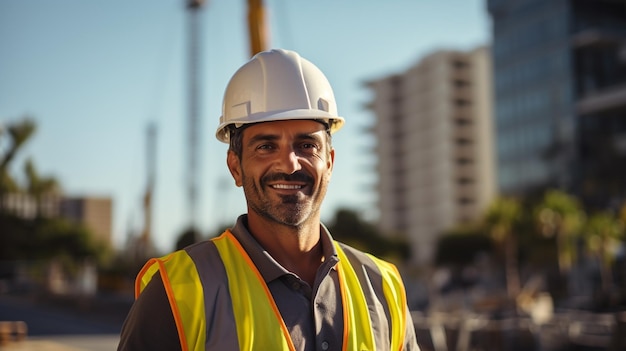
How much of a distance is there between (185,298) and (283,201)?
0.44 meters

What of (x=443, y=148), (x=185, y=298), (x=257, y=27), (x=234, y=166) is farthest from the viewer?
(x=443, y=148)

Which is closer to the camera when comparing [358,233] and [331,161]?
[331,161]

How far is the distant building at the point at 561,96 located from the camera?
58281mm

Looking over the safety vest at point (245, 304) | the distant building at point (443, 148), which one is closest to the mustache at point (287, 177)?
the safety vest at point (245, 304)

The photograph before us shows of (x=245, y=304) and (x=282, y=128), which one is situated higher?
(x=282, y=128)

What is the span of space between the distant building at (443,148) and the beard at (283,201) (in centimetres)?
8959

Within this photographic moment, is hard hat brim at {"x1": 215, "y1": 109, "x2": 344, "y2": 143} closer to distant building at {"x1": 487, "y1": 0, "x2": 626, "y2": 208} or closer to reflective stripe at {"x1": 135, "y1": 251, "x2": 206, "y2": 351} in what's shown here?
reflective stripe at {"x1": 135, "y1": 251, "x2": 206, "y2": 351}

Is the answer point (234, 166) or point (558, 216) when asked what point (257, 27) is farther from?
point (558, 216)

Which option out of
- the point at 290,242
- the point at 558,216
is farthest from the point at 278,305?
the point at 558,216

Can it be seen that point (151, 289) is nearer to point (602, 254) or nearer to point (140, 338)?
point (140, 338)

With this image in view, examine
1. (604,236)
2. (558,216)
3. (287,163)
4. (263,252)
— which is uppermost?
(287,163)

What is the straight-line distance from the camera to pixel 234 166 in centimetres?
243

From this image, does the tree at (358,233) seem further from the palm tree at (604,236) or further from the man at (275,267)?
the man at (275,267)

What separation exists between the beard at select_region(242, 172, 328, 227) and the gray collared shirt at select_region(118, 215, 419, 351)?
0.10 metres
